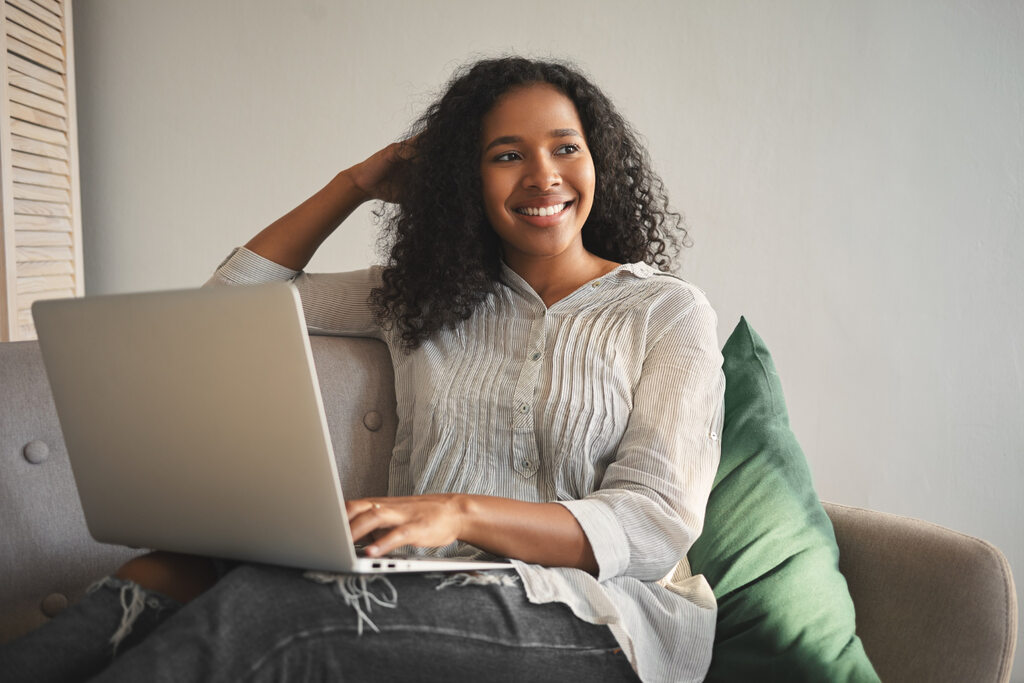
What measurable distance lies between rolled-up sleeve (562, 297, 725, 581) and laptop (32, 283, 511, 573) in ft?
0.69

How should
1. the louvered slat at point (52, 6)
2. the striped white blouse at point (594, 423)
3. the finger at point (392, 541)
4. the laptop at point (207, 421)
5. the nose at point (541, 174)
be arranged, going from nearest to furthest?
the laptop at point (207, 421) → the finger at point (392, 541) → the striped white blouse at point (594, 423) → the nose at point (541, 174) → the louvered slat at point (52, 6)

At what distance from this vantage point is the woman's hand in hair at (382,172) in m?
1.66

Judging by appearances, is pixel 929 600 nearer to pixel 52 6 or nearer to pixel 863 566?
pixel 863 566

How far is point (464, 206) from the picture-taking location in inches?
60.7

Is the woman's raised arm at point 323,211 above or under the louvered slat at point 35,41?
under

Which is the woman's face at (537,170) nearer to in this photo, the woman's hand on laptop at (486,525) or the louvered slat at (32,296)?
the woman's hand on laptop at (486,525)

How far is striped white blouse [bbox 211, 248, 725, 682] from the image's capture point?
1150mm

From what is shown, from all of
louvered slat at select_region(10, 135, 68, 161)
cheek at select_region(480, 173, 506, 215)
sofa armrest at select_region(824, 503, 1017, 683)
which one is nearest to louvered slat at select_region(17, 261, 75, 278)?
louvered slat at select_region(10, 135, 68, 161)

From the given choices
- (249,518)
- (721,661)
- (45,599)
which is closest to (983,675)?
(721,661)

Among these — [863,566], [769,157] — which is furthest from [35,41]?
[863,566]

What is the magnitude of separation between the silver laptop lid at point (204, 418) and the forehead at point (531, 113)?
768mm

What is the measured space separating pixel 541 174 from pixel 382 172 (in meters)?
0.36

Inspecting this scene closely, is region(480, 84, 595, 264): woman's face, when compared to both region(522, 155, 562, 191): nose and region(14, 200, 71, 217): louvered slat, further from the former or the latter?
region(14, 200, 71, 217): louvered slat

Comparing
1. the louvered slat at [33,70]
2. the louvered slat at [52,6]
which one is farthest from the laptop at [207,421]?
the louvered slat at [52,6]
